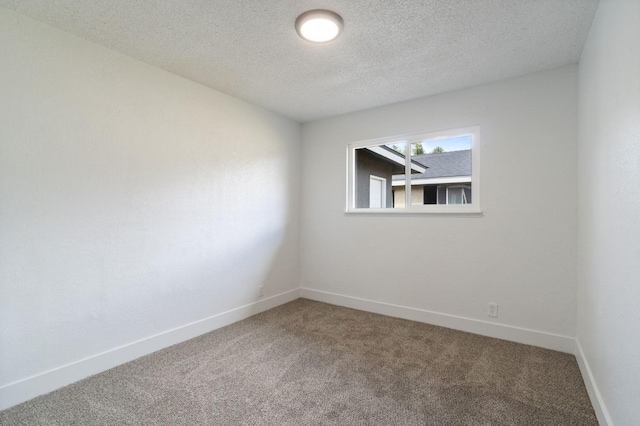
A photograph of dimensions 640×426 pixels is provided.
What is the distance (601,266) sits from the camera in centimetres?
177

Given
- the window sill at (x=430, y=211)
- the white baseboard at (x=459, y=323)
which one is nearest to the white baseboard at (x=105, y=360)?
the white baseboard at (x=459, y=323)

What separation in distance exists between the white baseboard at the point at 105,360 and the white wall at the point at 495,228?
155cm

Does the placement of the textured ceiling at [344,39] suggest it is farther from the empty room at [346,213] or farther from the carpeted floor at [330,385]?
the carpeted floor at [330,385]

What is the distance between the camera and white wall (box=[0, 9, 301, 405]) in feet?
6.25

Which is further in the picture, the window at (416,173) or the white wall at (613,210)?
the window at (416,173)

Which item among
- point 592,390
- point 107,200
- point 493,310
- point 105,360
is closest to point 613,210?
point 592,390

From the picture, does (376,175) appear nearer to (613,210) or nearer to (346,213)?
(346,213)

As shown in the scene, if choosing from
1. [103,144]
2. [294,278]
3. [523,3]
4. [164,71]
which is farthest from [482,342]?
[164,71]

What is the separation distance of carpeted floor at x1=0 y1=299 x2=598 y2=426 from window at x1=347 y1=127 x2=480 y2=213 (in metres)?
1.39

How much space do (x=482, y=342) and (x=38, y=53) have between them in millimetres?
4150

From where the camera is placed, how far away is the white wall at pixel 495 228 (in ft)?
8.39

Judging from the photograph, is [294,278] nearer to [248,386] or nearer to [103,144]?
[248,386]

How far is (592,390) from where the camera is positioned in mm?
1854

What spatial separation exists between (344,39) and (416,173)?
1.77 m
